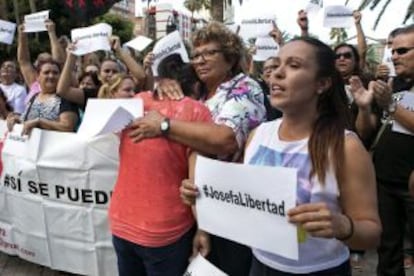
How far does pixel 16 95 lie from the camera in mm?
6695

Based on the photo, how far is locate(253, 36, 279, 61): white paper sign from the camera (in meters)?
5.39

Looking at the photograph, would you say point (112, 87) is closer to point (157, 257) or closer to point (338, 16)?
point (157, 257)

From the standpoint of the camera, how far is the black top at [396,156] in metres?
3.51

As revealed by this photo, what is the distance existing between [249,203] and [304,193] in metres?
0.18

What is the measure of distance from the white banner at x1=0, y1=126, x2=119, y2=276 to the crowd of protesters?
0.48 metres

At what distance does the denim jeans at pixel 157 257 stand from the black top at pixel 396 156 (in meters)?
1.64

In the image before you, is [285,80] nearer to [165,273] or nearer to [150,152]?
[150,152]

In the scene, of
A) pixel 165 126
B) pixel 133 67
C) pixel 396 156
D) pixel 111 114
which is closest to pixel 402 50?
pixel 396 156

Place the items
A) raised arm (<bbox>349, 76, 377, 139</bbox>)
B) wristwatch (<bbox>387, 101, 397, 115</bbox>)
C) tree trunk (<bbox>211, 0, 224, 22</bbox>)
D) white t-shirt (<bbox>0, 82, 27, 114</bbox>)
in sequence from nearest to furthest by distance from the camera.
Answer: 1. raised arm (<bbox>349, 76, 377, 139</bbox>)
2. wristwatch (<bbox>387, 101, 397, 115</bbox>)
3. white t-shirt (<bbox>0, 82, 27, 114</bbox>)
4. tree trunk (<bbox>211, 0, 224, 22</bbox>)

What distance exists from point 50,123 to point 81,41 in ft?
3.39

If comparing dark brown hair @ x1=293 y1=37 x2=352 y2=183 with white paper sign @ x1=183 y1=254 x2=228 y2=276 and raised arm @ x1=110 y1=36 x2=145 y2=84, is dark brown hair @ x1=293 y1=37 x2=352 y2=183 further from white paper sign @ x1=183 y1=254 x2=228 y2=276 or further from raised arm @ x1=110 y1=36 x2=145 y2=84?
raised arm @ x1=110 y1=36 x2=145 y2=84

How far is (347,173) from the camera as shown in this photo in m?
1.79

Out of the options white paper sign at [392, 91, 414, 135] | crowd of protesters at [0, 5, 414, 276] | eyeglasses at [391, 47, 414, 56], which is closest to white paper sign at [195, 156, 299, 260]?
crowd of protesters at [0, 5, 414, 276]

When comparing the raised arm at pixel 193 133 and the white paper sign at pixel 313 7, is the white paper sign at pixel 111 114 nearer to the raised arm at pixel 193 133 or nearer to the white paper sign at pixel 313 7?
the raised arm at pixel 193 133
